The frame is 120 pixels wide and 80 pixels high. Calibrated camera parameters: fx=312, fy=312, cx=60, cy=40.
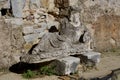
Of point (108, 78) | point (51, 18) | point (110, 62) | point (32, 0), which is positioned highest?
point (32, 0)

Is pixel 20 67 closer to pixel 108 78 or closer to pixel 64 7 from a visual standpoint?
pixel 64 7

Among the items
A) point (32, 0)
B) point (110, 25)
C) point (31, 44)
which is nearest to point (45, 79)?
point (31, 44)

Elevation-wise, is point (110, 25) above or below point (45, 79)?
above

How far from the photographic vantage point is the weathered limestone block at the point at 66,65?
6.36m

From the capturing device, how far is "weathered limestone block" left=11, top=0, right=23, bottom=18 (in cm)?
Answer: 696

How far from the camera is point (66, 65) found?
6324 millimetres

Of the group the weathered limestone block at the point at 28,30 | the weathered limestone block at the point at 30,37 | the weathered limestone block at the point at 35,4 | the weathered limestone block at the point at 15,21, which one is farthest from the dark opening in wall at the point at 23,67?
the weathered limestone block at the point at 35,4

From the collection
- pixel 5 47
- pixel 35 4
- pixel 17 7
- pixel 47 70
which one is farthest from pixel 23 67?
pixel 35 4

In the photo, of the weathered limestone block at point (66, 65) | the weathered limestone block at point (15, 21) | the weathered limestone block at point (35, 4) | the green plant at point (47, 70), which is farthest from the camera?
the weathered limestone block at point (35, 4)

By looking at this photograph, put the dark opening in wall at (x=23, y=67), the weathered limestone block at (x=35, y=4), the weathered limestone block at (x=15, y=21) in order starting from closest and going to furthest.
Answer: the dark opening in wall at (x=23, y=67), the weathered limestone block at (x=15, y=21), the weathered limestone block at (x=35, y=4)

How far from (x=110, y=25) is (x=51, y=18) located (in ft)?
6.14

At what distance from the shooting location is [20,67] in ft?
23.3

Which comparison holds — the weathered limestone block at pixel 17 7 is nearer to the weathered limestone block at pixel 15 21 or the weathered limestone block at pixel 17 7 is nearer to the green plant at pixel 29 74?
the weathered limestone block at pixel 15 21

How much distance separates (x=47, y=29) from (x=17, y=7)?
3.61 ft
